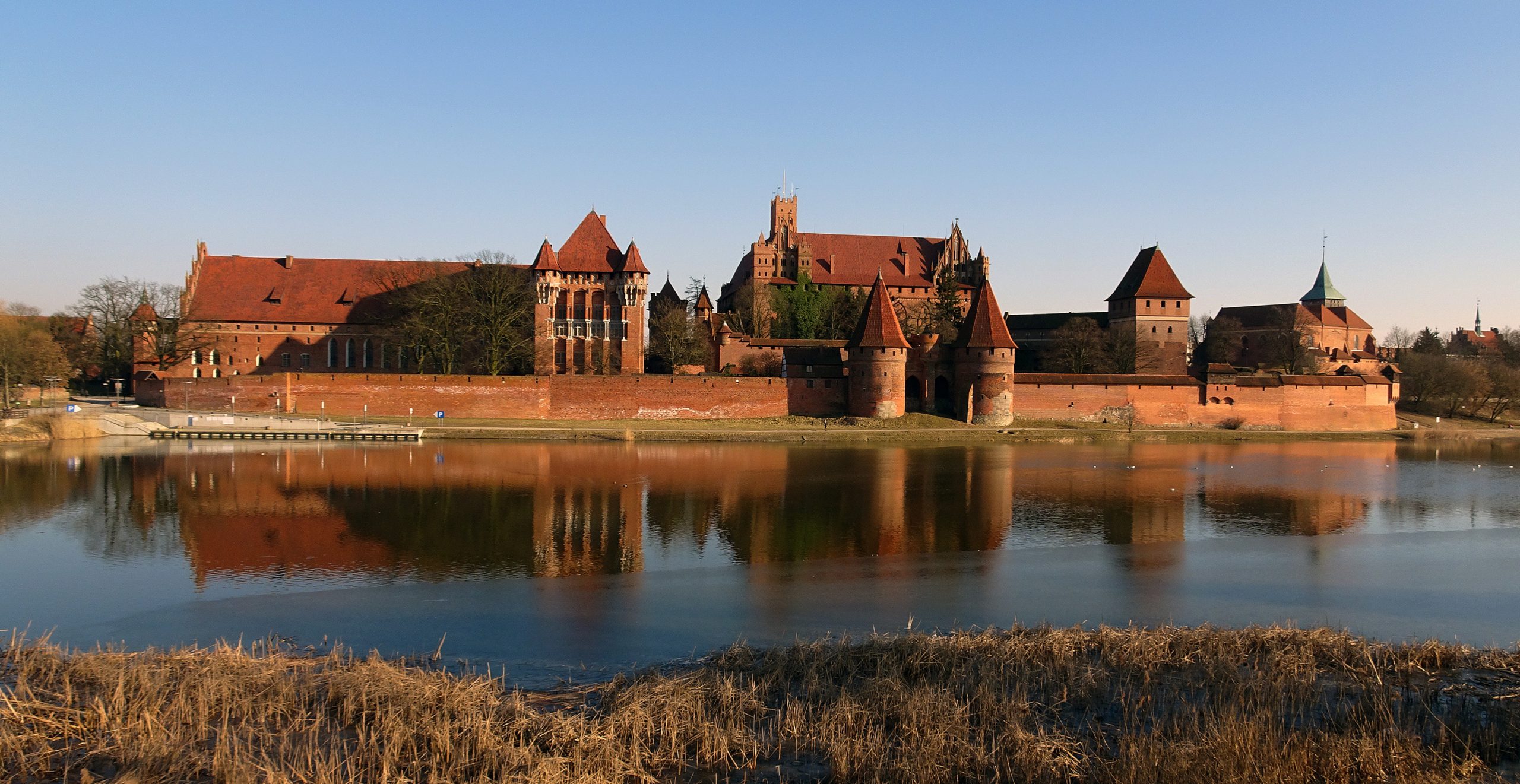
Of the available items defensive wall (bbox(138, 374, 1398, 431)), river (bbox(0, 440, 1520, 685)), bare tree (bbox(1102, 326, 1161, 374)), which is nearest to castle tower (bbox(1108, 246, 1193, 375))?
bare tree (bbox(1102, 326, 1161, 374))

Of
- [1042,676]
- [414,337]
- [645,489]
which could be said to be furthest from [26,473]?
[1042,676]

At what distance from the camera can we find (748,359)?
37.0 m

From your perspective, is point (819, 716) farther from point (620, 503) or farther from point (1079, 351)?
point (1079, 351)

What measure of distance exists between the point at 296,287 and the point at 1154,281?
36.9 m

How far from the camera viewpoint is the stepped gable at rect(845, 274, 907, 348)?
3281 cm

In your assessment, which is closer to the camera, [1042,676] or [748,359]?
[1042,676]

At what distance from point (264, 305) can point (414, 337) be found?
881cm

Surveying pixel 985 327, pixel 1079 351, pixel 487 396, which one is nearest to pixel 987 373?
pixel 985 327

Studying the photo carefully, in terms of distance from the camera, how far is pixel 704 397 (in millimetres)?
33688

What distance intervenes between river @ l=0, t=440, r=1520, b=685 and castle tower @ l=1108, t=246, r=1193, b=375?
1631 cm

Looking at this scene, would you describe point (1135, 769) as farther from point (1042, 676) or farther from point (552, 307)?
point (552, 307)

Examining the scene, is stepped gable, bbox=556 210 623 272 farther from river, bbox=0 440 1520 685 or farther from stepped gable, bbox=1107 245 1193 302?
stepped gable, bbox=1107 245 1193 302

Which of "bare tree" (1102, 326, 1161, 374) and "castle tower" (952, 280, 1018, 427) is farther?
"bare tree" (1102, 326, 1161, 374)

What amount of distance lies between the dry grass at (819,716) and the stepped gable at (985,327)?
1010 inches
